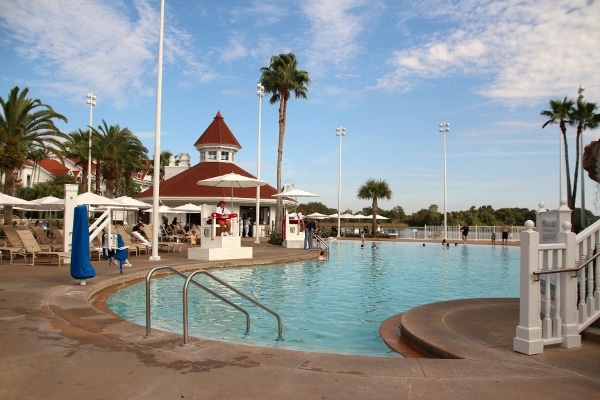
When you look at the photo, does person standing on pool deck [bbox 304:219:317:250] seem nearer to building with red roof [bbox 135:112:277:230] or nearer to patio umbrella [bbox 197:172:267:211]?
patio umbrella [bbox 197:172:267:211]

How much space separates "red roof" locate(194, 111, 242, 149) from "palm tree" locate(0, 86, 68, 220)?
16.2 m

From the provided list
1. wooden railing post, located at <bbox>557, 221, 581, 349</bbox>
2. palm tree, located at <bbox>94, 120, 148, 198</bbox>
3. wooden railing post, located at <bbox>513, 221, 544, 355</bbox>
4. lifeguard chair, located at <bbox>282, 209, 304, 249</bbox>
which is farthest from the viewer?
palm tree, located at <bbox>94, 120, 148, 198</bbox>

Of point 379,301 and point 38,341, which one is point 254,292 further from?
point 38,341

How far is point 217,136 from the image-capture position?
43.2 m

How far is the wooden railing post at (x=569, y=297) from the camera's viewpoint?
18.1 ft

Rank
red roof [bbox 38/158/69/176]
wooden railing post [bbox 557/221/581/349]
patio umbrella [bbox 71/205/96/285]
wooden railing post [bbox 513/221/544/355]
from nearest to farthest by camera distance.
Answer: wooden railing post [bbox 513/221/544/355] → wooden railing post [bbox 557/221/581/349] → patio umbrella [bbox 71/205/96/285] → red roof [bbox 38/158/69/176]

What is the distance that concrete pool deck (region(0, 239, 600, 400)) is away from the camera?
416 cm

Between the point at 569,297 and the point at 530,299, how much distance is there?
2.32ft

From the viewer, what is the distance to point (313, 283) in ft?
45.5

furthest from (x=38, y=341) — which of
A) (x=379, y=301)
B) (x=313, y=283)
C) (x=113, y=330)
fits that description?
(x=313, y=283)

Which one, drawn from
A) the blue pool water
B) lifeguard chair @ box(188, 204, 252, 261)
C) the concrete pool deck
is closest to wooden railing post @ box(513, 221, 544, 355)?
the concrete pool deck

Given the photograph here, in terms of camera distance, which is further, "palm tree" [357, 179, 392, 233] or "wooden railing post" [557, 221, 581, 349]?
"palm tree" [357, 179, 392, 233]

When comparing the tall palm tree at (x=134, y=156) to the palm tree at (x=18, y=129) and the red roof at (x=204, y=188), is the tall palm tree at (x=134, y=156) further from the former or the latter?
the palm tree at (x=18, y=129)

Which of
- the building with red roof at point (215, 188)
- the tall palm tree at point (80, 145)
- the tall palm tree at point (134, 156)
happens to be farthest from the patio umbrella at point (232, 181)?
the tall palm tree at point (80, 145)
